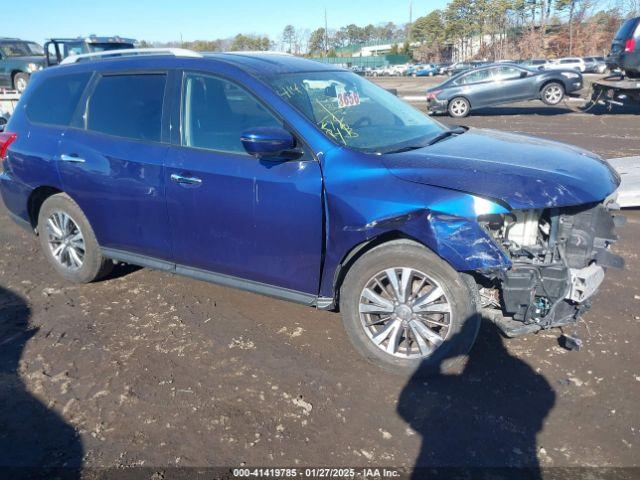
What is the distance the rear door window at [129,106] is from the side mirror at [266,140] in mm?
1015

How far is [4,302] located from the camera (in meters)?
4.55

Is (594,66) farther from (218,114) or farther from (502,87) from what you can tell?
(218,114)

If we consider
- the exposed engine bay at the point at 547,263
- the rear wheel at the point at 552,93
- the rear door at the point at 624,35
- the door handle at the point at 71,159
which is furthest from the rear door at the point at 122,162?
the rear wheel at the point at 552,93

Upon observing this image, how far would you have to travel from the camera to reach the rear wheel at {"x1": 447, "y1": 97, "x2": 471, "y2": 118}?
55.6 feet

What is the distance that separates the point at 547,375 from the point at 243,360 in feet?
6.32

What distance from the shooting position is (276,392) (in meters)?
3.20

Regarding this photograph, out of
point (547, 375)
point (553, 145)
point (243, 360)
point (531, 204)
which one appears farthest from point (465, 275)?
point (243, 360)

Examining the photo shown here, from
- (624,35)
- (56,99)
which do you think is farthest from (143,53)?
(624,35)

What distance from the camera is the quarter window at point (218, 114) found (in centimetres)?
360

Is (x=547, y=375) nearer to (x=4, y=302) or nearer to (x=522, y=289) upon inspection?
(x=522, y=289)

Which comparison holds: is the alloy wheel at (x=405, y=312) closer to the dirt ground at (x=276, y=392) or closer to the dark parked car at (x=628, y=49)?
the dirt ground at (x=276, y=392)

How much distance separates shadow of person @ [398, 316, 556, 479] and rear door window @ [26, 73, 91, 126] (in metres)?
3.58

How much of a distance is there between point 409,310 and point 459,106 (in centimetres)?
1504

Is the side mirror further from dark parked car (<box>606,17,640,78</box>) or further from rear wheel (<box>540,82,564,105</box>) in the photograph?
rear wheel (<box>540,82,564,105</box>)
